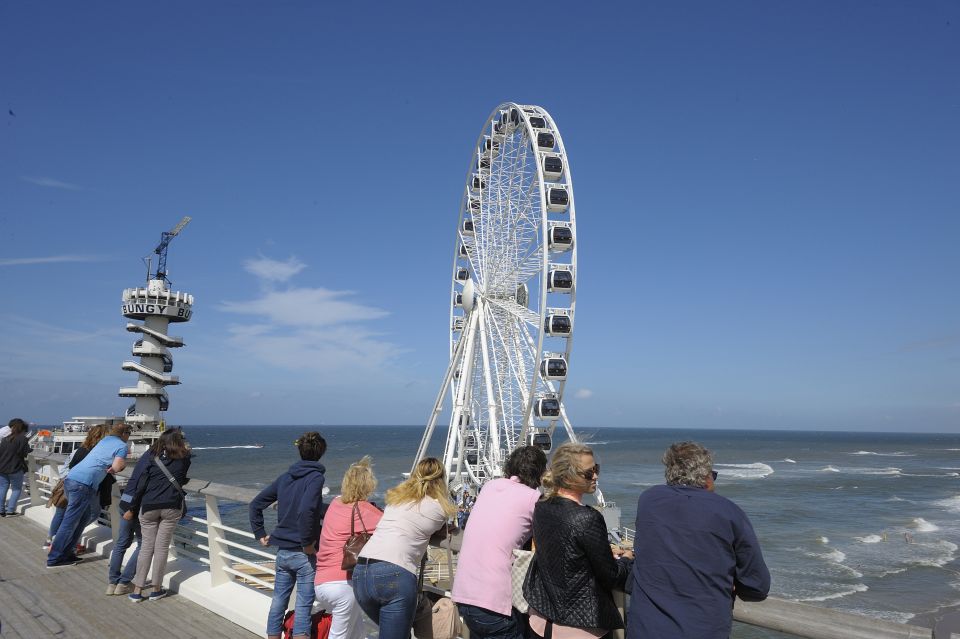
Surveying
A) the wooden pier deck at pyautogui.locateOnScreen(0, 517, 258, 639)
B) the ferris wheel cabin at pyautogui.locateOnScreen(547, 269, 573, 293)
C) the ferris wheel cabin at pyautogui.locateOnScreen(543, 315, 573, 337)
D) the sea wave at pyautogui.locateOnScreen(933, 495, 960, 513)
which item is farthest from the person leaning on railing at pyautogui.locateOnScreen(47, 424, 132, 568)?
the sea wave at pyautogui.locateOnScreen(933, 495, 960, 513)

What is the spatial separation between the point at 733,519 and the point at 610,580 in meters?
0.76

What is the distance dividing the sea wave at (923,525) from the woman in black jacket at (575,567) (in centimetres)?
4690

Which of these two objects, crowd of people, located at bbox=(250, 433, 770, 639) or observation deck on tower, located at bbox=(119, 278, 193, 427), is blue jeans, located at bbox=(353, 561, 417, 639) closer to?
crowd of people, located at bbox=(250, 433, 770, 639)

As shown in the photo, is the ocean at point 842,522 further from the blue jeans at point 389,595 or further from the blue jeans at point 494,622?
the blue jeans at point 389,595

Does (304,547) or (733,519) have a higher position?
(733,519)

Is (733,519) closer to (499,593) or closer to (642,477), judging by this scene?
(499,593)

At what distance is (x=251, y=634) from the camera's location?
5715 mm

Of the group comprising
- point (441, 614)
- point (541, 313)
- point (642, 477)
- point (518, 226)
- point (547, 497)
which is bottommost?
point (642, 477)

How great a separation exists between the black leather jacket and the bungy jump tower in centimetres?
5507

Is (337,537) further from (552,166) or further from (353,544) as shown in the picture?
(552,166)

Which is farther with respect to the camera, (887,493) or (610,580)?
(887,493)

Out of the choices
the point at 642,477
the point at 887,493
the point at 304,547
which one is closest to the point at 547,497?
the point at 304,547

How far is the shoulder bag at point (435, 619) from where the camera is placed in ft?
13.5

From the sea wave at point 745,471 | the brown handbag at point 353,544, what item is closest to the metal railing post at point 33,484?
the brown handbag at point 353,544
